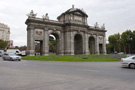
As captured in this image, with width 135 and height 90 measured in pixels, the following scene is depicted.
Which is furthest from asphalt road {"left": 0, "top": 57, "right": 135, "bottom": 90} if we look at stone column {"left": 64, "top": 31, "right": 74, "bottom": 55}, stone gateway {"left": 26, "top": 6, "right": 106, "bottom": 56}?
stone column {"left": 64, "top": 31, "right": 74, "bottom": 55}

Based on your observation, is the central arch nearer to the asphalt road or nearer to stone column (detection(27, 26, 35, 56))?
stone column (detection(27, 26, 35, 56))

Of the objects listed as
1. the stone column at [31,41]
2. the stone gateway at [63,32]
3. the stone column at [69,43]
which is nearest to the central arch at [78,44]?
the stone gateway at [63,32]

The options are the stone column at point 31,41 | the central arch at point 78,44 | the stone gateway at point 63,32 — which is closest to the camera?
the stone column at point 31,41

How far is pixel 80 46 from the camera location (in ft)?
157

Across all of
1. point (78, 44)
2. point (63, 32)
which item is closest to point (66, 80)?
point (63, 32)

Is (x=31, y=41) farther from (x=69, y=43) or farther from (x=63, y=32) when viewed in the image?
(x=69, y=43)

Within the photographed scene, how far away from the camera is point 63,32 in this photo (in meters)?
44.8

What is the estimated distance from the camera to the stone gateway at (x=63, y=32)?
3888 cm

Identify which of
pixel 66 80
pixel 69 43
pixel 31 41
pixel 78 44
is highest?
pixel 31 41

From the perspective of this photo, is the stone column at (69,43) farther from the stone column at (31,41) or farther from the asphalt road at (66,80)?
the asphalt road at (66,80)

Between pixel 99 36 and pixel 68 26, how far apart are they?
17945 millimetres

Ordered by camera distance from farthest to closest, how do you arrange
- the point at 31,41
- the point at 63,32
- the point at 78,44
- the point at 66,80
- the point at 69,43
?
the point at 78,44 → the point at 63,32 → the point at 69,43 → the point at 31,41 → the point at 66,80

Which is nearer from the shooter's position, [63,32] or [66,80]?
[66,80]

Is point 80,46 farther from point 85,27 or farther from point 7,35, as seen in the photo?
point 7,35
